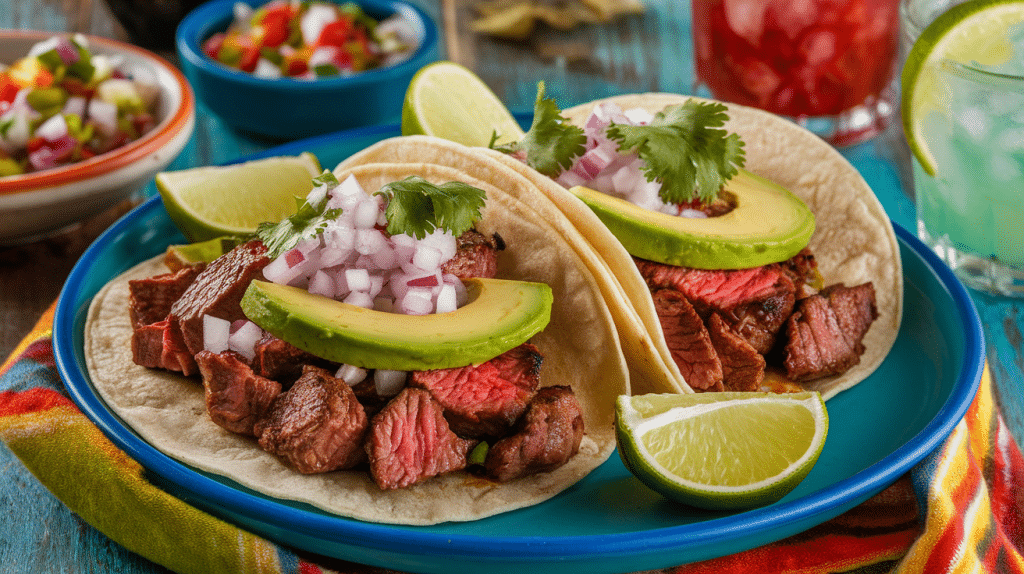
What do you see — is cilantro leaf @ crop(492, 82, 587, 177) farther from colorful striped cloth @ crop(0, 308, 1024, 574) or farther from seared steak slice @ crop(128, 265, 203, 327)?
colorful striped cloth @ crop(0, 308, 1024, 574)

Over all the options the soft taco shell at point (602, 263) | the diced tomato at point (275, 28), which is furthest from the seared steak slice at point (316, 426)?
the diced tomato at point (275, 28)

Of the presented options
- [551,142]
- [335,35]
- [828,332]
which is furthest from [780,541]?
[335,35]

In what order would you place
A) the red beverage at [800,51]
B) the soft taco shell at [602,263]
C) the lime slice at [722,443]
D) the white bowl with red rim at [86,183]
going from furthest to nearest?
the red beverage at [800,51] < the white bowl with red rim at [86,183] < the soft taco shell at [602,263] < the lime slice at [722,443]

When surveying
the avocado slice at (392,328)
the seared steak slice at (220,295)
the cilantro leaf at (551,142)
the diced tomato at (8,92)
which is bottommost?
the diced tomato at (8,92)

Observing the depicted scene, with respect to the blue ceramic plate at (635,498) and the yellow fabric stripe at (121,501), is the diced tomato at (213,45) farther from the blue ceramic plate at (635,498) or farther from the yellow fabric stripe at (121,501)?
the yellow fabric stripe at (121,501)

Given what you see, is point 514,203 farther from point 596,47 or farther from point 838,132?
point 596,47
